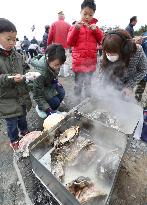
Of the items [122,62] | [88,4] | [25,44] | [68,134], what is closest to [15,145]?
[68,134]

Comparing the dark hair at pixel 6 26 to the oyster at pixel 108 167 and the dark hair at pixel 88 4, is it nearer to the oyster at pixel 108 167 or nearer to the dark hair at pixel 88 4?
the dark hair at pixel 88 4

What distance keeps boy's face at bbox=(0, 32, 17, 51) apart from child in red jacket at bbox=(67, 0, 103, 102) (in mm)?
1608

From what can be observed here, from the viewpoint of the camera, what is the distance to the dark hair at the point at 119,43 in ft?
10.8

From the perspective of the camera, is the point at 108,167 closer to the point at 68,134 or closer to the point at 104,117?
the point at 68,134

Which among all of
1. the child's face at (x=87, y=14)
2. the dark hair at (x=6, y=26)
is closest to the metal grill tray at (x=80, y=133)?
the dark hair at (x=6, y=26)

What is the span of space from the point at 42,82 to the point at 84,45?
1295 mm

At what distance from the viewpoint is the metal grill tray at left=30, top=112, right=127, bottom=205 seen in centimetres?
235

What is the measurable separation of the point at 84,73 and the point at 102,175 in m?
2.80

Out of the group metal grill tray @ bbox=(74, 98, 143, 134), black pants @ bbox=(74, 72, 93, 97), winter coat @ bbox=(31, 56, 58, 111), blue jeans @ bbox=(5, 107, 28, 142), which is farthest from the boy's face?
black pants @ bbox=(74, 72, 93, 97)

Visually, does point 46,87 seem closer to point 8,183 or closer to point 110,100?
point 110,100

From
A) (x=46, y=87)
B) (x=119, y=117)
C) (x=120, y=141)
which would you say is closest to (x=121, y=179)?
(x=120, y=141)

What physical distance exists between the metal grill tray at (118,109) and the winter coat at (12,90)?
3.17 ft

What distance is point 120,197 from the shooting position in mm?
2924

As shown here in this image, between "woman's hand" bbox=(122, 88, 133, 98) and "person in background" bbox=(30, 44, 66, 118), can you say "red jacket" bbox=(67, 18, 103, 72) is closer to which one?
"person in background" bbox=(30, 44, 66, 118)
